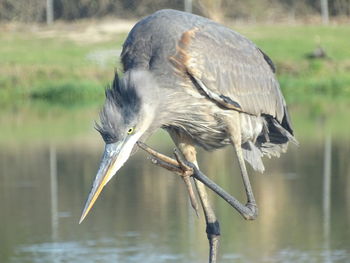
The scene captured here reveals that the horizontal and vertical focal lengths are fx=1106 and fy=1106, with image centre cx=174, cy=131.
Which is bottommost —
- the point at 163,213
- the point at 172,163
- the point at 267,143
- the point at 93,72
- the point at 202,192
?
the point at 93,72

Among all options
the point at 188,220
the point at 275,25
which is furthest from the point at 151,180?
the point at 275,25

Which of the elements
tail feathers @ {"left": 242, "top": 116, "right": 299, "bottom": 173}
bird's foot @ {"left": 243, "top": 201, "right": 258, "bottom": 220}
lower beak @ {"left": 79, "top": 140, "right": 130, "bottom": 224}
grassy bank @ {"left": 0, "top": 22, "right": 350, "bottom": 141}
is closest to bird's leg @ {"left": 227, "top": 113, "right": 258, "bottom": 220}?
bird's foot @ {"left": 243, "top": 201, "right": 258, "bottom": 220}

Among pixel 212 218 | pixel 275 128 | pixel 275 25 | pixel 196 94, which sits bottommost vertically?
pixel 275 25

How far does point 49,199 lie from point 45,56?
61.5 ft

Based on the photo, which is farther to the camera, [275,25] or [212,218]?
[275,25]

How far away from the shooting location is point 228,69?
23.2ft

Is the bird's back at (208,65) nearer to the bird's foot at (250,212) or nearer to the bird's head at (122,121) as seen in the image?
the bird's head at (122,121)

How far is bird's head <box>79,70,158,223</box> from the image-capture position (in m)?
5.93

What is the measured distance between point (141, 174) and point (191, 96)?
31.7ft

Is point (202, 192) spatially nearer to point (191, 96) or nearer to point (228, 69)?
point (228, 69)

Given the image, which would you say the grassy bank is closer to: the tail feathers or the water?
the water

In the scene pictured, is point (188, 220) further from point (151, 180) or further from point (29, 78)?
point (29, 78)

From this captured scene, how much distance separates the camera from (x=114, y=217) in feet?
42.9

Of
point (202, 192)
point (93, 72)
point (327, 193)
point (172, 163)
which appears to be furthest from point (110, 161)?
point (93, 72)
